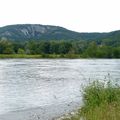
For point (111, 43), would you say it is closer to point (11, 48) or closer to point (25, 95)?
point (11, 48)

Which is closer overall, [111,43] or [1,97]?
[1,97]

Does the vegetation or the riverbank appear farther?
the vegetation

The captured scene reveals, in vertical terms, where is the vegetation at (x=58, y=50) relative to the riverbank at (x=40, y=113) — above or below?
above

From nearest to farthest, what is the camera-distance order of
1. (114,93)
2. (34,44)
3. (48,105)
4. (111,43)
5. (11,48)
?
1. (114,93)
2. (48,105)
3. (11,48)
4. (34,44)
5. (111,43)

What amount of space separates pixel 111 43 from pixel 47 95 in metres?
167

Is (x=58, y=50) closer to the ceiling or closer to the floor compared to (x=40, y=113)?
closer to the ceiling

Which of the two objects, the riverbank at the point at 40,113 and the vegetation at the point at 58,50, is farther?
the vegetation at the point at 58,50

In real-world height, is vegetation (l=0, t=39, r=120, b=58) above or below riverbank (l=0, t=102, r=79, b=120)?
above

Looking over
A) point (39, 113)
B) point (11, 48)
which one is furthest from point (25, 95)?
point (11, 48)

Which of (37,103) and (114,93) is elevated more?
(114,93)

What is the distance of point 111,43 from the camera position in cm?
19262

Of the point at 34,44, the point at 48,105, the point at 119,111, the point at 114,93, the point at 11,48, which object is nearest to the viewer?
the point at 119,111

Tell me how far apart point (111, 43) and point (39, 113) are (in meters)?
176

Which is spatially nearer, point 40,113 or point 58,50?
point 40,113
